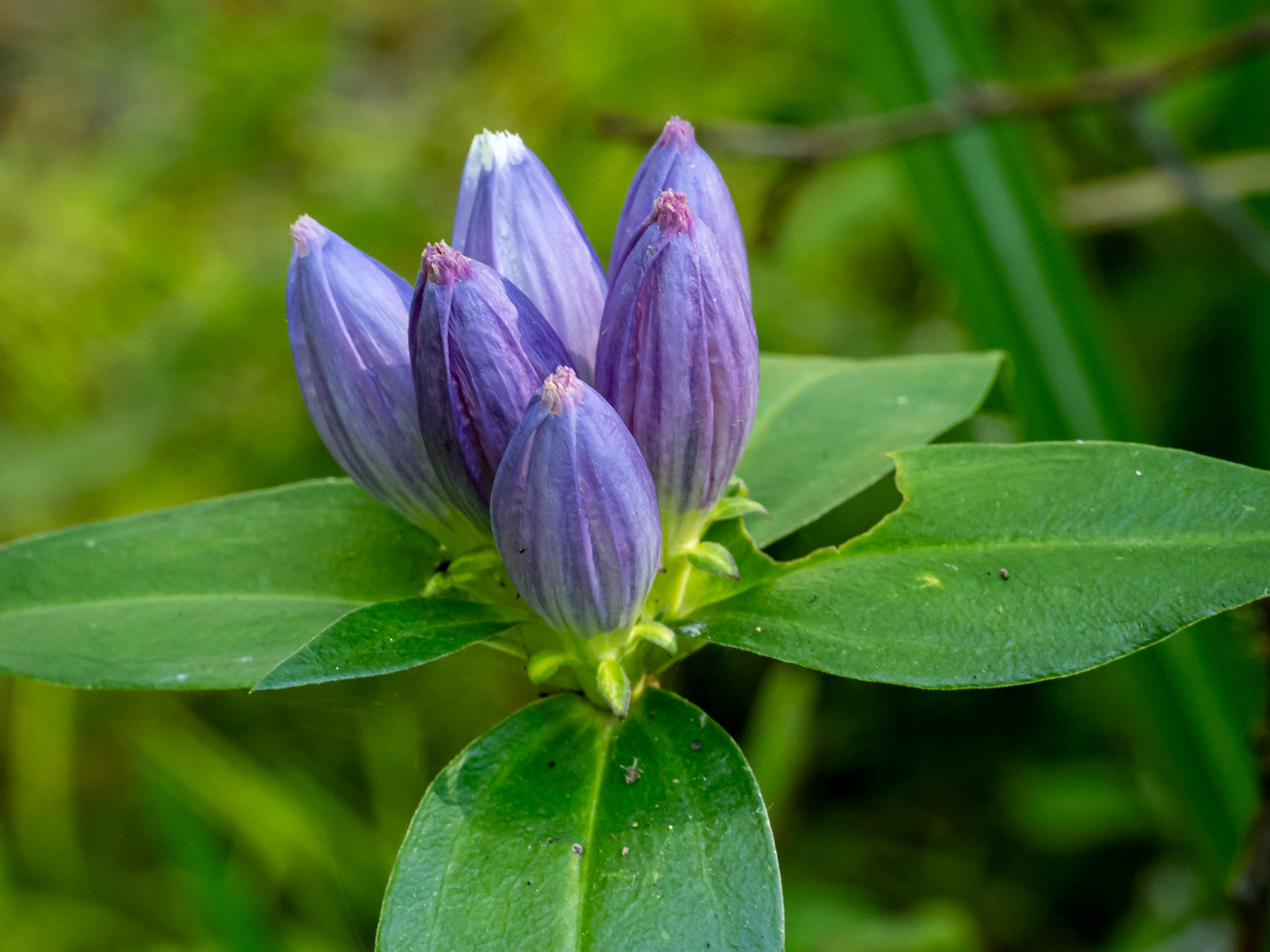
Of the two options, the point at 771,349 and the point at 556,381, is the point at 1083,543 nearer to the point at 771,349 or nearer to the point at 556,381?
the point at 556,381

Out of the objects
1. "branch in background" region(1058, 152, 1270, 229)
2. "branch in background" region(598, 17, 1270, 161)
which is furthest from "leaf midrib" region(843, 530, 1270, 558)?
"branch in background" region(1058, 152, 1270, 229)

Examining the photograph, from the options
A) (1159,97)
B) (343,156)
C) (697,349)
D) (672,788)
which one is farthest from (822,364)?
(343,156)

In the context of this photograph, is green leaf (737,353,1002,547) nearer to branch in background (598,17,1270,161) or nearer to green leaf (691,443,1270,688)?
green leaf (691,443,1270,688)

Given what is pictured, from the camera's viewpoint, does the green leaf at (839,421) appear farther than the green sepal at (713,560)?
Yes

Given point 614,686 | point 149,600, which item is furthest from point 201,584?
point 614,686

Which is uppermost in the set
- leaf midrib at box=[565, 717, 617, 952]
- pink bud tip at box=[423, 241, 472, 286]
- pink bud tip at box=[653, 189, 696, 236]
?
pink bud tip at box=[423, 241, 472, 286]

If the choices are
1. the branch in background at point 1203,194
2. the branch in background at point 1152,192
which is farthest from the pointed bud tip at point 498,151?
the branch in background at point 1152,192

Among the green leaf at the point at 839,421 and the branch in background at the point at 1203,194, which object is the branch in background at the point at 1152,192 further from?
the green leaf at the point at 839,421
